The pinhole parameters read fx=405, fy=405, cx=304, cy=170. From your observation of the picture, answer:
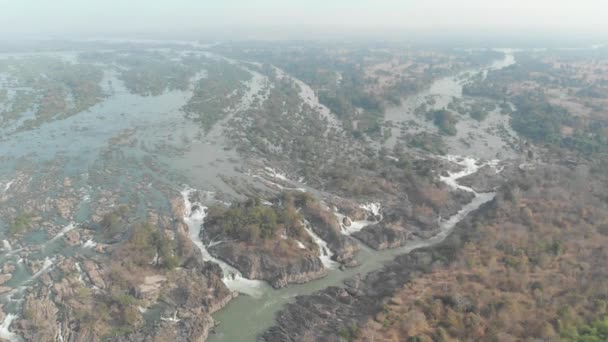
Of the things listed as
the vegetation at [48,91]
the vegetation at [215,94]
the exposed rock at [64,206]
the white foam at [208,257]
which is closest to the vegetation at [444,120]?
the vegetation at [215,94]

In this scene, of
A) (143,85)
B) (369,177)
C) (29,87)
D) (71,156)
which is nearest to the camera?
(369,177)

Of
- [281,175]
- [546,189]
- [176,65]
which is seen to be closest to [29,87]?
[176,65]

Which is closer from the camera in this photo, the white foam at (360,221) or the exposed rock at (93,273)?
the exposed rock at (93,273)

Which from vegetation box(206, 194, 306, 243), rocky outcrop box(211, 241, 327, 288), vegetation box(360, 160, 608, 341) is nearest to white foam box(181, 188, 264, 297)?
rocky outcrop box(211, 241, 327, 288)

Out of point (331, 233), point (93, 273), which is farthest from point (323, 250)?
point (93, 273)

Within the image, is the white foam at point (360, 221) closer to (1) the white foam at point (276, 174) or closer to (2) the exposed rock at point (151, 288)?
(1) the white foam at point (276, 174)

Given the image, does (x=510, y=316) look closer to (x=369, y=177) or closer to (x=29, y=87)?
(x=369, y=177)

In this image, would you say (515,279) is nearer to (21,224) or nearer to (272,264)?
(272,264)

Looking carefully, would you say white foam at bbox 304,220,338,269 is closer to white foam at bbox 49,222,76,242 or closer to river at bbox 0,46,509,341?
river at bbox 0,46,509,341

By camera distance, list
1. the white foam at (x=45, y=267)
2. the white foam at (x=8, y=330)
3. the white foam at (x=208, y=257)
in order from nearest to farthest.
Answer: the white foam at (x=8, y=330) → the white foam at (x=45, y=267) → the white foam at (x=208, y=257)
